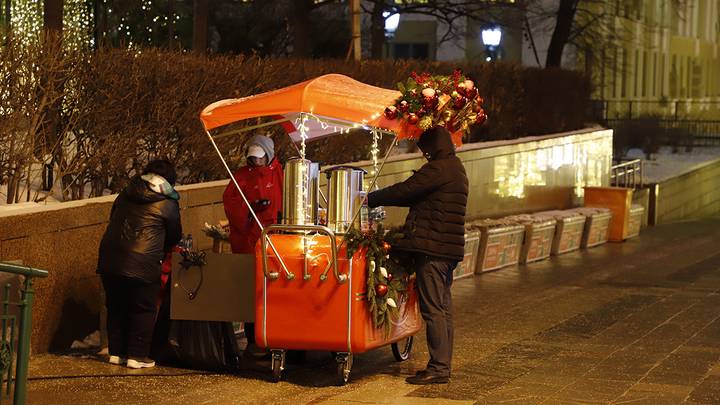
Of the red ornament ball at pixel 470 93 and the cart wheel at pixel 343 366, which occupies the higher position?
the red ornament ball at pixel 470 93

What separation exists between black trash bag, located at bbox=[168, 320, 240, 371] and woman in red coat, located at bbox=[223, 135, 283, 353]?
41 centimetres

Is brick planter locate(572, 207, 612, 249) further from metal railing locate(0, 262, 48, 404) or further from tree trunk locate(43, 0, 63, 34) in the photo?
metal railing locate(0, 262, 48, 404)

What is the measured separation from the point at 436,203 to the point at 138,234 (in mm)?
2306

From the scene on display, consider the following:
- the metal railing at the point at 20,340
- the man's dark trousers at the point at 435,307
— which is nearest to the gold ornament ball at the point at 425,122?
the man's dark trousers at the point at 435,307

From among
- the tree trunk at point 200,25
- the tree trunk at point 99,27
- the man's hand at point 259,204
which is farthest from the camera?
the tree trunk at point 200,25

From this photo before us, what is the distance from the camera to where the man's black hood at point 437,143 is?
33.3ft

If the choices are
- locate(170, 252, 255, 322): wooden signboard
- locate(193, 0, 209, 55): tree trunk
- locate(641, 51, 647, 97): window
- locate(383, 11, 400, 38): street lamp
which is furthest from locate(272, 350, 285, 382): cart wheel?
locate(641, 51, 647, 97): window

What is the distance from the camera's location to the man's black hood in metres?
10.1

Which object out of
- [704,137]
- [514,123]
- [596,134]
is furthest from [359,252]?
[704,137]

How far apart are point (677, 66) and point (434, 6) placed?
109ft

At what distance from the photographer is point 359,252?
10.0m

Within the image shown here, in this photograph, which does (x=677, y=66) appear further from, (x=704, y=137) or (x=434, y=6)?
(x=434, y=6)

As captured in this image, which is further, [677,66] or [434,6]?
[677,66]

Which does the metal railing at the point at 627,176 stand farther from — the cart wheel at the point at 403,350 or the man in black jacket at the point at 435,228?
the man in black jacket at the point at 435,228
